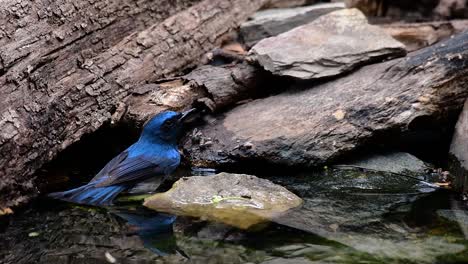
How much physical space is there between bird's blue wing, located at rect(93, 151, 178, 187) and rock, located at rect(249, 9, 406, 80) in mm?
1050

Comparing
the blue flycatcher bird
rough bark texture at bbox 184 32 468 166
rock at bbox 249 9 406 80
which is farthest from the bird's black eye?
rock at bbox 249 9 406 80

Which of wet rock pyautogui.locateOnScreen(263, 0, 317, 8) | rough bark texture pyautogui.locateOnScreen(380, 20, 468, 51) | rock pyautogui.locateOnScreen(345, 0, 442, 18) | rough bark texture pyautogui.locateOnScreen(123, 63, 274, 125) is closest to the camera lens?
rough bark texture pyautogui.locateOnScreen(123, 63, 274, 125)

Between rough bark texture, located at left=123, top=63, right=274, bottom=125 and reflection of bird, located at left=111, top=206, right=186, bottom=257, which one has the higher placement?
rough bark texture, located at left=123, top=63, right=274, bottom=125

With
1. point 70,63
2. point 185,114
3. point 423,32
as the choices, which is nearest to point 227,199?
point 185,114

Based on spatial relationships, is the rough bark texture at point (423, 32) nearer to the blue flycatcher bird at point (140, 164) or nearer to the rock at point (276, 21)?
the rock at point (276, 21)

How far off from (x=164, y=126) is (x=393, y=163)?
1514 millimetres

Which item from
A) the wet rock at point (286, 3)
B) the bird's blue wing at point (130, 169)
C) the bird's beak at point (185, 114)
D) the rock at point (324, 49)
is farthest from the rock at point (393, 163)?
the wet rock at point (286, 3)

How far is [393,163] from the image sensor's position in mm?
4234

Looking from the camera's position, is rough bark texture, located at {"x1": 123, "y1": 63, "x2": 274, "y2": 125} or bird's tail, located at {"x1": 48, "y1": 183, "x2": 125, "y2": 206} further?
rough bark texture, located at {"x1": 123, "y1": 63, "x2": 274, "y2": 125}

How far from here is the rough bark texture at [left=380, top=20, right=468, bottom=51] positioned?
5.26 meters

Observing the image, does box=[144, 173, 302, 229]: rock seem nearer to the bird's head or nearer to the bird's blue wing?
the bird's blue wing

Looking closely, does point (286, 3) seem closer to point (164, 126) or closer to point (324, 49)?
point (324, 49)

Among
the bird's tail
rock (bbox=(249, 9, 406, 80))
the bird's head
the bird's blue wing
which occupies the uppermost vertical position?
rock (bbox=(249, 9, 406, 80))

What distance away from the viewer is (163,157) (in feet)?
13.5
